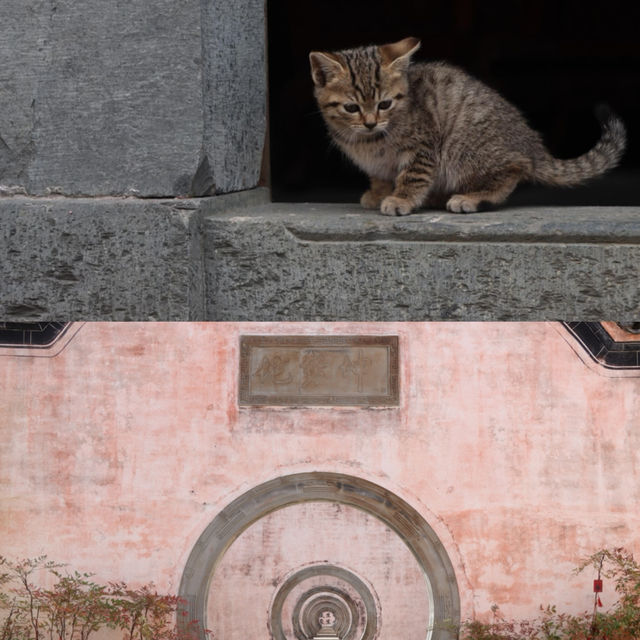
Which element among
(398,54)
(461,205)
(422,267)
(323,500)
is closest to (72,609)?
(323,500)

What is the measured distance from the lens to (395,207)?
3.09 m

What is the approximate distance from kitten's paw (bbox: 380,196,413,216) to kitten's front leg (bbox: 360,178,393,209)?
233 millimetres

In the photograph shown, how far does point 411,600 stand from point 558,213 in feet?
4.90

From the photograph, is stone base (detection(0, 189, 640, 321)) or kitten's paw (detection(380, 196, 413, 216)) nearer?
stone base (detection(0, 189, 640, 321))

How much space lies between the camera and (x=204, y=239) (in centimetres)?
298

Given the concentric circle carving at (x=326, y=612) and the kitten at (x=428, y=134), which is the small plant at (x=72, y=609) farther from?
the kitten at (x=428, y=134)

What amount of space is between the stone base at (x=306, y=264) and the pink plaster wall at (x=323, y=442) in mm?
72

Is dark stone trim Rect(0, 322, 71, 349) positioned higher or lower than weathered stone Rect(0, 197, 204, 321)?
lower

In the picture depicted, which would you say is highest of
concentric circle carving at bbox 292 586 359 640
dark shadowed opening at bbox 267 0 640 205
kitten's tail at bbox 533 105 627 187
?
dark shadowed opening at bbox 267 0 640 205

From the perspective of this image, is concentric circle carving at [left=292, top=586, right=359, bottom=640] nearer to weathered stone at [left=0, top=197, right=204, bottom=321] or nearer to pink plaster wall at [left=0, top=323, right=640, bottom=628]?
pink plaster wall at [left=0, top=323, right=640, bottom=628]

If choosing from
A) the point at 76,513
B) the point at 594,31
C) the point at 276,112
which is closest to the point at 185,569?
the point at 76,513

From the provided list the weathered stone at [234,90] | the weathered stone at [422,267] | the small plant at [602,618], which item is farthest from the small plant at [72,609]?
the weathered stone at [234,90]

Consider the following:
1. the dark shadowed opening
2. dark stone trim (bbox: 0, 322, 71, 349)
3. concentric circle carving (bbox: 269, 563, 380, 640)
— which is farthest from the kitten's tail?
the dark shadowed opening

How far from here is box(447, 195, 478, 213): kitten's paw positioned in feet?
10.3
